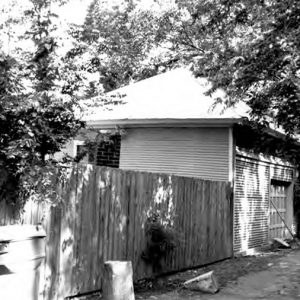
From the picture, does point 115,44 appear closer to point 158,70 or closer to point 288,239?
point 288,239

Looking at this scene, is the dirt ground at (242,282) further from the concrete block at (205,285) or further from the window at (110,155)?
the window at (110,155)

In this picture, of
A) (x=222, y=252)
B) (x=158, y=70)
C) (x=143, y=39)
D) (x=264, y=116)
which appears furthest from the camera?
(x=158, y=70)

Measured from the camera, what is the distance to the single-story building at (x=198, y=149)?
499 inches

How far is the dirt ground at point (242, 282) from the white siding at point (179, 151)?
2490 mm

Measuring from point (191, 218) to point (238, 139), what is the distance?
132 inches

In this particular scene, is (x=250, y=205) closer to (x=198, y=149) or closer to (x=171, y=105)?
(x=198, y=149)

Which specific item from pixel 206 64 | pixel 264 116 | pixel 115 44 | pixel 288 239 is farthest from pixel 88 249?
pixel 288 239

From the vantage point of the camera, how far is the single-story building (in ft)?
41.6

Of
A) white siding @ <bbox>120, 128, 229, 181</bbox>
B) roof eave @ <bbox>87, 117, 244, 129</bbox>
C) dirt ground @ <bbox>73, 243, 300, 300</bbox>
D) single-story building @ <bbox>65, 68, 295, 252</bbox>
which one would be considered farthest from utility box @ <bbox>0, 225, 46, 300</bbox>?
white siding @ <bbox>120, 128, 229, 181</bbox>

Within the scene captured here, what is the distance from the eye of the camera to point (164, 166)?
1345 centimetres

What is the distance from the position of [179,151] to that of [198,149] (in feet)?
1.89

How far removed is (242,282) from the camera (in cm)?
918

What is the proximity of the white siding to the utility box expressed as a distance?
7636mm

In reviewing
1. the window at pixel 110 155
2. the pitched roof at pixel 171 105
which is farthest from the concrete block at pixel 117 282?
the window at pixel 110 155
